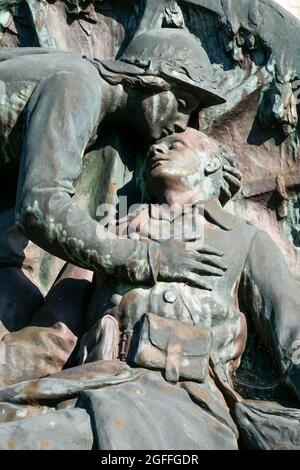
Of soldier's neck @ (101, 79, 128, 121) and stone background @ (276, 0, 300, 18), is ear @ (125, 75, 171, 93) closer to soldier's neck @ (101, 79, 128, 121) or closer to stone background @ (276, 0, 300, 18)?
soldier's neck @ (101, 79, 128, 121)

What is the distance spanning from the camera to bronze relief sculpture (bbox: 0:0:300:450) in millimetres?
5258

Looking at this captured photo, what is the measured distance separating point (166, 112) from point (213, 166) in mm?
305

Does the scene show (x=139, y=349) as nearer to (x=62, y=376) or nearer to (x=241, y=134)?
(x=62, y=376)

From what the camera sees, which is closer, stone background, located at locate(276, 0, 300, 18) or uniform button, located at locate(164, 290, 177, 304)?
uniform button, located at locate(164, 290, 177, 304)

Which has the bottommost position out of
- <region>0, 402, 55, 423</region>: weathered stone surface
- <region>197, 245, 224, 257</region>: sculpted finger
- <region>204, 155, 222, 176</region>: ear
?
<region>0, 402, 55, 423</region>: weathered stone surface

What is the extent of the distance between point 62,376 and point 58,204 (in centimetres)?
68

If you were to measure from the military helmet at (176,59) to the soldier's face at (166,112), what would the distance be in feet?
0.19

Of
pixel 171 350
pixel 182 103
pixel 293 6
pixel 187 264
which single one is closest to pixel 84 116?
pixel 182 103

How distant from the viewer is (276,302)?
577 centimetres

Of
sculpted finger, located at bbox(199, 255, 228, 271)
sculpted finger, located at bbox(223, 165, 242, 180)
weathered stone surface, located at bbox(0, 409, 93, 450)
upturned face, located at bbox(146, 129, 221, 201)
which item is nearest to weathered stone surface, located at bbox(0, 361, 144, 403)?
weathered stone surface, located at bbox(0, 409, 93, 450)

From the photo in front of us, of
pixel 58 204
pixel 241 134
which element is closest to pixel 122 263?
pixel 58 204

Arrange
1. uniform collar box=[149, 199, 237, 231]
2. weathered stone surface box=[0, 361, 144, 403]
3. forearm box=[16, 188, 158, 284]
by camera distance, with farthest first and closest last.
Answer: uniform collar box=[149, 199, 237, 231], forearm box=[16, 188, 158, 284], weathered stone surface box=[0, 361, 144, 403]

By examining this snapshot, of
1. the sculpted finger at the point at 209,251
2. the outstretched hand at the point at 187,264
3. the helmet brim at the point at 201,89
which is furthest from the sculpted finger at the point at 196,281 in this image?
the helmet brim at the point at 201,89

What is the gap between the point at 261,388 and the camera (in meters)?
5.75
